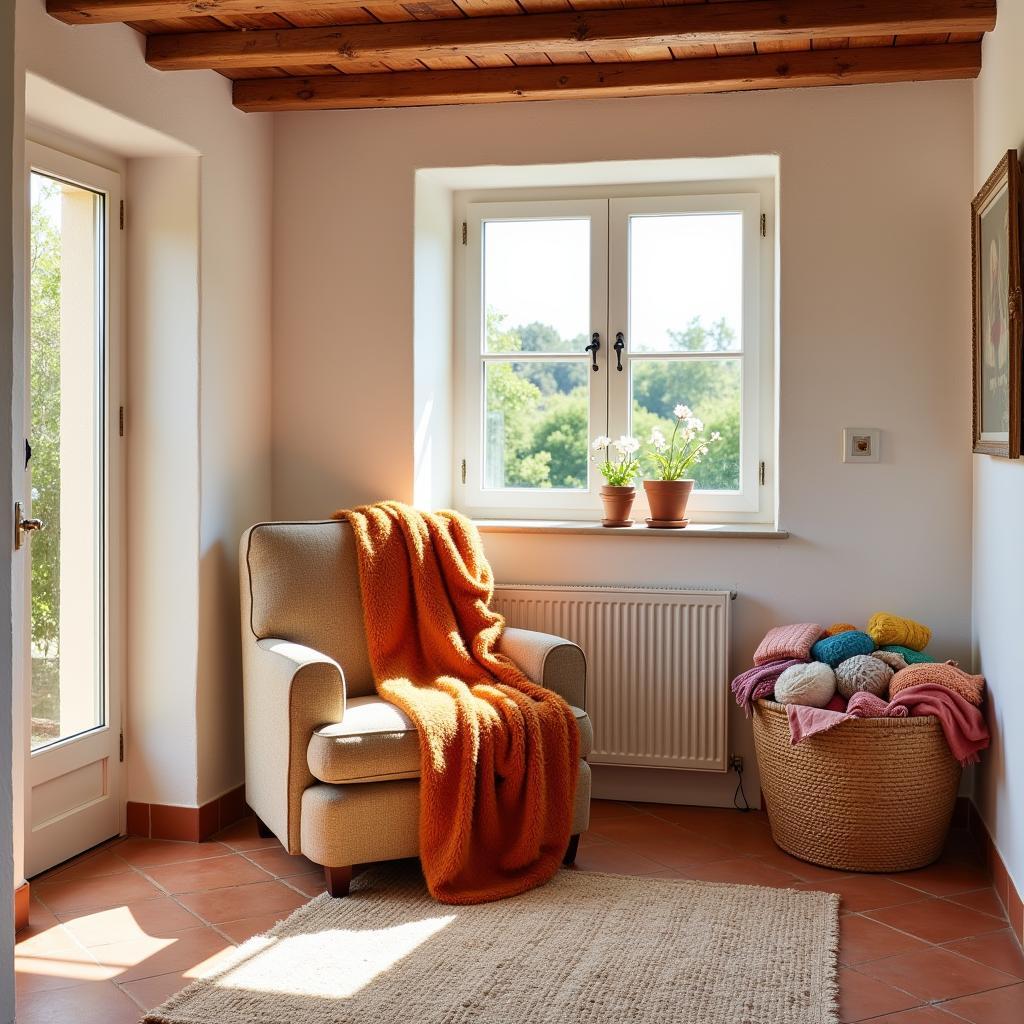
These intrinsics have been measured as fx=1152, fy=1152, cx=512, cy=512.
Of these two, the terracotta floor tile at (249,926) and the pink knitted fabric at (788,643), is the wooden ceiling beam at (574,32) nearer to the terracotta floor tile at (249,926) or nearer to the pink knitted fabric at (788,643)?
the pink knitted fabric at (788,643)

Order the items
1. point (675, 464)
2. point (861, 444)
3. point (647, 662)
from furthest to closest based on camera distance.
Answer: point (675, 464), point (647, 662), point (861, 444)

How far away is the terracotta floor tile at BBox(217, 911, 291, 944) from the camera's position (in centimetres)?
273

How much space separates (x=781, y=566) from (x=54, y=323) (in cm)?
230

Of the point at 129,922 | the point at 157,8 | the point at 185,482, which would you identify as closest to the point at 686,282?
the point at 185,482

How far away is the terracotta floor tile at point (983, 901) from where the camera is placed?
291 centimetres

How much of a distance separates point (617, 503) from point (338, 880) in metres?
1.57

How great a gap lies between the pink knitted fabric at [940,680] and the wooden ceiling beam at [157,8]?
2.29 m

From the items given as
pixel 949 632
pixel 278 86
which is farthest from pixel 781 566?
pixel 278 86

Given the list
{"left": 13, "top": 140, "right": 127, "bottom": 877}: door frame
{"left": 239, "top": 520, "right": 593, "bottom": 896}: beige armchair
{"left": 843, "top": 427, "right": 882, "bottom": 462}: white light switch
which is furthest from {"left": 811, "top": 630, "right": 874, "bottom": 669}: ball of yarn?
{"left": 13, "top": 140, "right": 127, "bottom": 877}: door frame

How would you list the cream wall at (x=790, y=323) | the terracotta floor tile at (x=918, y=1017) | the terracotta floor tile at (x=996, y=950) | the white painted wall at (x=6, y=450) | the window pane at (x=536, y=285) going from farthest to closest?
→ 1. the window pane at (x=536, y=285)
2. the cream wall at (x=790, y=323)
3. the terracotta floor tile at (x=996, y=950)
4. the terracotta floor tile at (x=918, y=1017)
5. the white painted wall at (x=6, y=450)

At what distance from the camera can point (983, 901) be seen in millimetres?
2982

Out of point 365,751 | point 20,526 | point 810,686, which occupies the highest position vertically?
point 20,526

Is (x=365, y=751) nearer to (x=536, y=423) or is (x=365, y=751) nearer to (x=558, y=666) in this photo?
(x=558, y=666)

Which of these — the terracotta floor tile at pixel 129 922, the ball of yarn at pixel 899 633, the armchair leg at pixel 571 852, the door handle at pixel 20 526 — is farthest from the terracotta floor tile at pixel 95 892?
the ball of yarn at pixel 899 633
